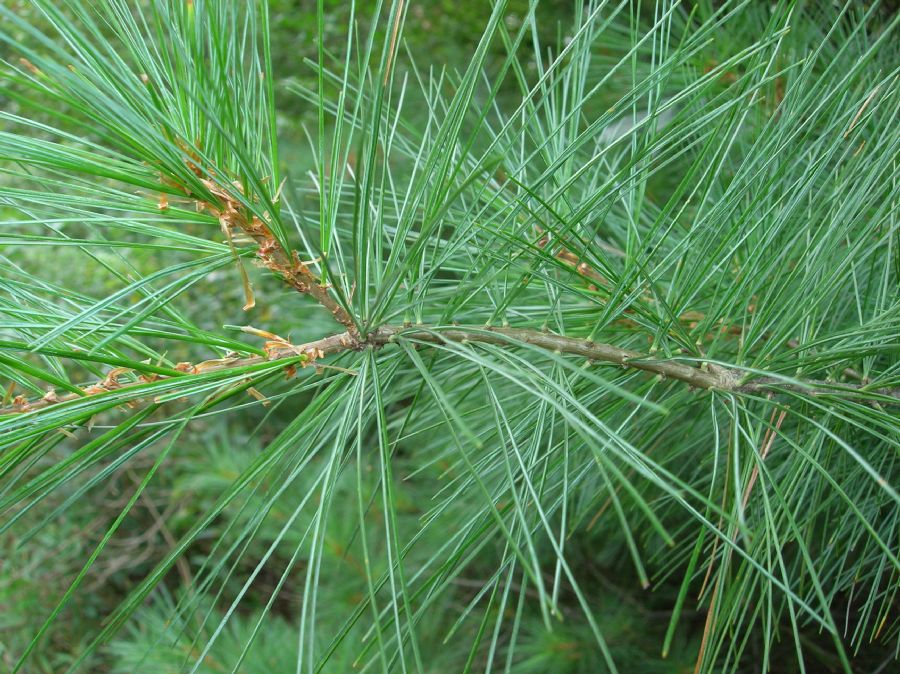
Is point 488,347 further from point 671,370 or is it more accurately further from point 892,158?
point 892,158

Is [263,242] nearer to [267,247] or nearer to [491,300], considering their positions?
[267,247]

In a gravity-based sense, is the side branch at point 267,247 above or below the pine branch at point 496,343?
above

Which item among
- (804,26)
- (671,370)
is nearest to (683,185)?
(671,370)

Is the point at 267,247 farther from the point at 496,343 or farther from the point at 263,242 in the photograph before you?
the point at 496,343

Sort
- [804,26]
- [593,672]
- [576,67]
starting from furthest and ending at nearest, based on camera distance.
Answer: [593,672]
[804,26]
[576,67]

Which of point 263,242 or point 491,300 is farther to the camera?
point 491,300

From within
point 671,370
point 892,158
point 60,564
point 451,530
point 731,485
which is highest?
point 892,158

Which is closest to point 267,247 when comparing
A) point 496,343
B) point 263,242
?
point 263,242

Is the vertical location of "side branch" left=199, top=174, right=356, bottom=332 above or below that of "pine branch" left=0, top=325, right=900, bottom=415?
above
